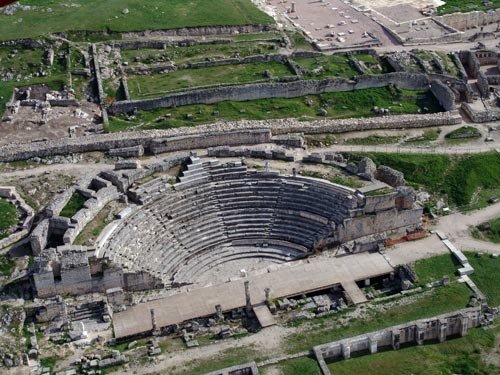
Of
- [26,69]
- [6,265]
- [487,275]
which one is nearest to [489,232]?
[487,275]

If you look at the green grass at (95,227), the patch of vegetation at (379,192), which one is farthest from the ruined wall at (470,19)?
the green grass at (95,227)

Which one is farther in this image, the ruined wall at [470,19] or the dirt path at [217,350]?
the ruined wall at [470,19]

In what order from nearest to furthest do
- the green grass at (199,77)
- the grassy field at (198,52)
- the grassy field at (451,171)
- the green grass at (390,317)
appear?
the green grass at (390,317)
the grassy field at (451,171)
the green grass at (199,77)
the grassy field at (198,52)

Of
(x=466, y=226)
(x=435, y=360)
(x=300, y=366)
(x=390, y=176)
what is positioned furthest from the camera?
(x=390, y=176)

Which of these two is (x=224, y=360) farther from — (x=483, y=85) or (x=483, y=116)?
(x=483, y=85)

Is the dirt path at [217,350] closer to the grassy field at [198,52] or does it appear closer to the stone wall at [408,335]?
the stone wall at [408,335]

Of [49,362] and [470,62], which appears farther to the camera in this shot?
[470,62]
